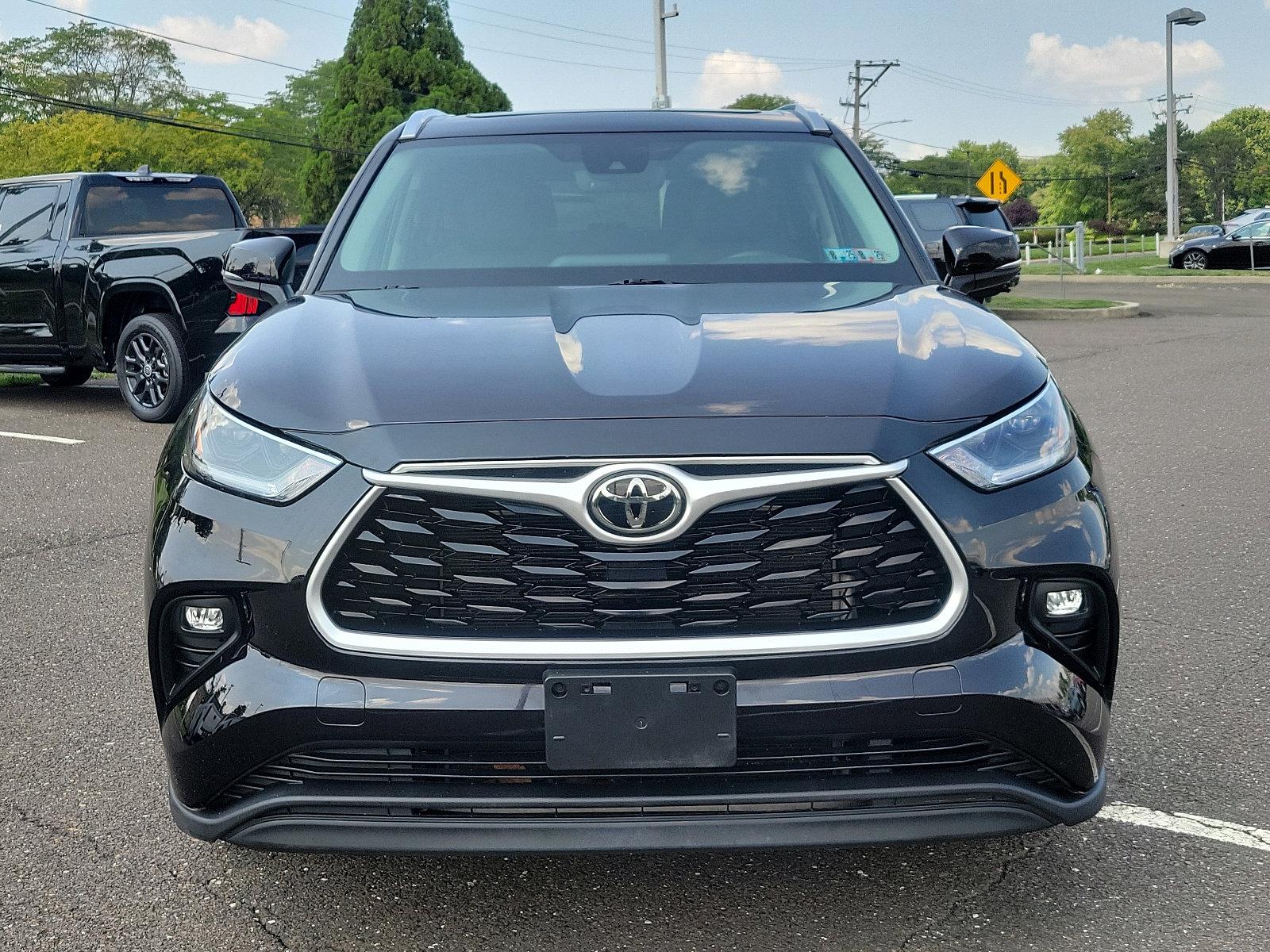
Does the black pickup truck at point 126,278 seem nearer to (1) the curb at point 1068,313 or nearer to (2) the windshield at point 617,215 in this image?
(2) the windshield at point 617,215

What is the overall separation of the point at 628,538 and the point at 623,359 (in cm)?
47

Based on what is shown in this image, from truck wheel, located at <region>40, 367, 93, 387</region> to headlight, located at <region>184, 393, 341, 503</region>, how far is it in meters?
10.4

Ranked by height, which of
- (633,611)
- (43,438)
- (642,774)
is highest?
(633,611)

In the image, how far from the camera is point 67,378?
41.5 ft

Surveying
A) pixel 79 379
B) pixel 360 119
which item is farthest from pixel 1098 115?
pixel 79 379

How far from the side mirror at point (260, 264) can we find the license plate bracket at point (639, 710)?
212 centimetres

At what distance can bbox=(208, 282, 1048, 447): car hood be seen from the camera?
7.75 feet

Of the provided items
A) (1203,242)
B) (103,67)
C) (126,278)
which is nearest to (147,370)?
(126,278)

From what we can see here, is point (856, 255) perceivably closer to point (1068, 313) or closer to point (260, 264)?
point (260, 264)

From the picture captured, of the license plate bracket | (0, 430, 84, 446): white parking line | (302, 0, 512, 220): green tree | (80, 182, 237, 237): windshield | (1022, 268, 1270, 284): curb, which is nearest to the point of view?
the license plate bracket

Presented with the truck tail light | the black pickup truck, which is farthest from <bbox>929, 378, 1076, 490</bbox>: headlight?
the truck tail light

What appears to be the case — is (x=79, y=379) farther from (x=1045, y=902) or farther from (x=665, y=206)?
(x=1045, y=902)

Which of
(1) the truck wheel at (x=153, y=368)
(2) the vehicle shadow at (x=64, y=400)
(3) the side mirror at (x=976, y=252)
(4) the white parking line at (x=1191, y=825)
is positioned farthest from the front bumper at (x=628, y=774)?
(2) the vehicle shadow at (x=64, y=400)

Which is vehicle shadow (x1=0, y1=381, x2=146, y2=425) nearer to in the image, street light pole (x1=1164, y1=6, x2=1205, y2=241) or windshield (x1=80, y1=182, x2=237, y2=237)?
windshield (x1=80, y1=182, x2=237, y2=237)
